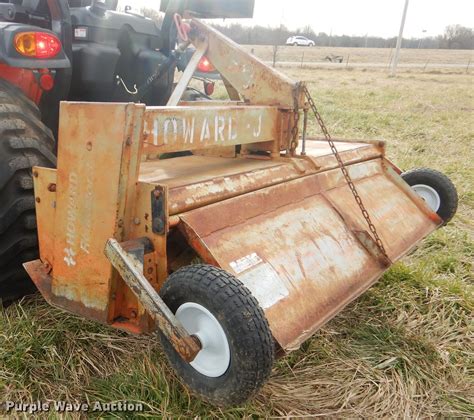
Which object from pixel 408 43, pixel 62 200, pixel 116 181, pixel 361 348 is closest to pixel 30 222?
pixel 62 200

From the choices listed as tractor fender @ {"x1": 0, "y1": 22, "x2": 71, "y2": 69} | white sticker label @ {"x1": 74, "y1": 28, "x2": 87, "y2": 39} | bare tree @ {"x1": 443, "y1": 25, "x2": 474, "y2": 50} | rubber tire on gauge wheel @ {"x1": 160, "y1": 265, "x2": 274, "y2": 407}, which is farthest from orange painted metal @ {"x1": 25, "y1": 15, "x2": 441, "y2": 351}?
bare tree @ {"x1": 443, "y1": 25, "x2": 474, "y2": 50}

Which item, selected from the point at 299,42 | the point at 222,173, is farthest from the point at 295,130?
the point at 299,42

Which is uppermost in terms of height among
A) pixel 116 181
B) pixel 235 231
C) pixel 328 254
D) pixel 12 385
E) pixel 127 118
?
pixel 127 118

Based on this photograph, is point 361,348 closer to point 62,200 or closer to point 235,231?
point 235,231

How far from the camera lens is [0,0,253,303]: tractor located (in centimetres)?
229

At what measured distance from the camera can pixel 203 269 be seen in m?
1.72

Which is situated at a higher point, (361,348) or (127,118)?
(127,118)

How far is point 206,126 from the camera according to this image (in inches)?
88.8

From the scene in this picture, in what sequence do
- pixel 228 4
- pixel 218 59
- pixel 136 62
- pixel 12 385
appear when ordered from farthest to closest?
pixel 136 62
pixel 228 4
pixel 218 59
pixel 12 385

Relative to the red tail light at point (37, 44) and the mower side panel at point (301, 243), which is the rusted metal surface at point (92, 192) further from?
the red tail light at point (37, 44)

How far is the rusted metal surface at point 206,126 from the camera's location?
6.57ft

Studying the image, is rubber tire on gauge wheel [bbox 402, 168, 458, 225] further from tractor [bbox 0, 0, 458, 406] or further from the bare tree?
the bare tree

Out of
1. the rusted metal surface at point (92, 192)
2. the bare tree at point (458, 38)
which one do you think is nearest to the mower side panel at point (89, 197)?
the rusted metal surface at point (92, 192)

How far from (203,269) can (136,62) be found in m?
2.28
